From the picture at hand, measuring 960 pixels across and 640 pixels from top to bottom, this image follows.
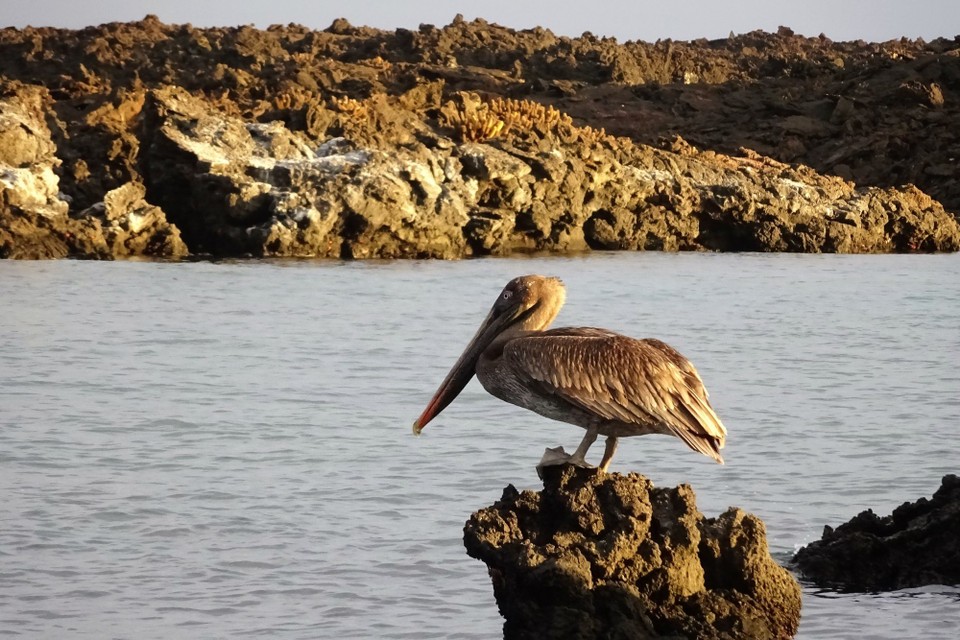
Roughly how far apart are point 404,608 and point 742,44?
239 feet

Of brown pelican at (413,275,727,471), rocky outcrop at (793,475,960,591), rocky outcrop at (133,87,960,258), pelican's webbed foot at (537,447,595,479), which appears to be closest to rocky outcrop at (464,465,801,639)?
pelican's webbed foot at (537,447,595,479)

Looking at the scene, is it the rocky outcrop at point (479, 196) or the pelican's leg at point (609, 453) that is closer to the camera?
the pelican's leg at point (609, 453)

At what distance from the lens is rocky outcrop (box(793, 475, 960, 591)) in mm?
6594

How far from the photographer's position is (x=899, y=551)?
6691mm

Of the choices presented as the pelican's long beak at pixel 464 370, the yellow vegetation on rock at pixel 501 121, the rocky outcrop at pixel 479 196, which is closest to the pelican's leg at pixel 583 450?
the pelican's long beak at pixel 464 370

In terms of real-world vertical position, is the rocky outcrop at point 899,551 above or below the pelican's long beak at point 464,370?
below

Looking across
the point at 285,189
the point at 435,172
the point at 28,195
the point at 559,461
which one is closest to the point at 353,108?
the point at 435,172

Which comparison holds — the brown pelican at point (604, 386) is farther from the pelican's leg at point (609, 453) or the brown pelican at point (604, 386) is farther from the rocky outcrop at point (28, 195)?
the rocky outcrop at point (28, 195)

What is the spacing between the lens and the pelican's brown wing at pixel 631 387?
5922 mm

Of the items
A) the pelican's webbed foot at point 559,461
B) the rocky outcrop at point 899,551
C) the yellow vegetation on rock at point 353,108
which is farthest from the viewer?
the yellow vegetation on rock at point 353,108

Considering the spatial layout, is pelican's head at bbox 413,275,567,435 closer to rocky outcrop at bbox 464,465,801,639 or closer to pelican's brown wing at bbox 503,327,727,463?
pelican's brown wing at bbox 503,327,727,463

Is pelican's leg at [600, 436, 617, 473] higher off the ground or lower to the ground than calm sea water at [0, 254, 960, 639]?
higher

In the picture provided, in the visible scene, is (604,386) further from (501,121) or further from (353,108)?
(501,121)

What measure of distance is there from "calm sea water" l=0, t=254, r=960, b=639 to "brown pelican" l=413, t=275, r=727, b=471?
3.22ft
